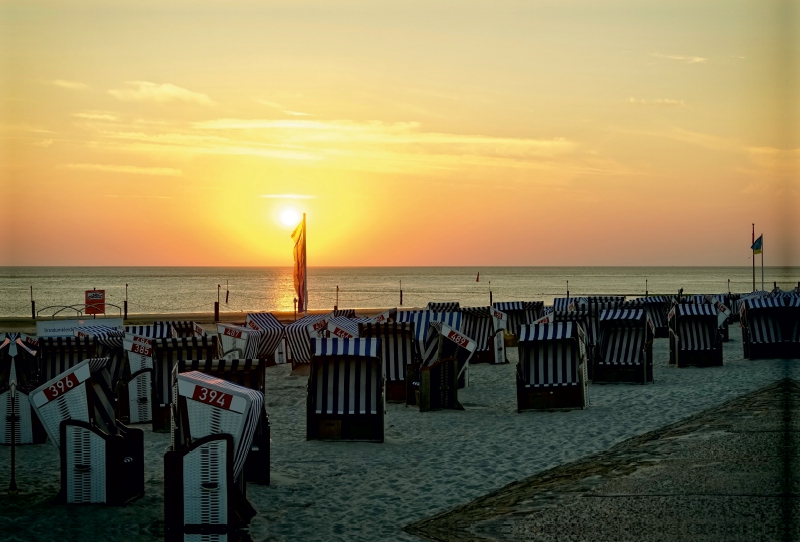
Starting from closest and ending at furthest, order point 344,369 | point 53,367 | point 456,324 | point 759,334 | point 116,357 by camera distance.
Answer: point 344,369
point 53,367
point 116,357
point 456,324
point 759,334

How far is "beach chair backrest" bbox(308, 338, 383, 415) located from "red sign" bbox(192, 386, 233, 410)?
189 inches

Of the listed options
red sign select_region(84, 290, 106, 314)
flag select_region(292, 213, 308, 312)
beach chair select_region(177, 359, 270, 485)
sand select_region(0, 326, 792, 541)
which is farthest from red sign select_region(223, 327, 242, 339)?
Result: red sign select_region(84, 290, 106, 314)

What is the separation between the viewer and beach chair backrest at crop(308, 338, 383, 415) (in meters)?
11.7

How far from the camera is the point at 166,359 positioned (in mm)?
12602

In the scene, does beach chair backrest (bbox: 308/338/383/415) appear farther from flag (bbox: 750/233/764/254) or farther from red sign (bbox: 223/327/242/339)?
flag (bbox: 750/233/764/254)

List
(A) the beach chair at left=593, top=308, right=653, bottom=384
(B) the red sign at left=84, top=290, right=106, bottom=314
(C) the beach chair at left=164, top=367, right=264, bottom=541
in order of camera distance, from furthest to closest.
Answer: (B) the red sign at left=84, top=290, right=106, bottom=314 → (A) the beach chair at left=593, top=308, right=653, bottom=384 → (C) the beach chair at left=164, top=367, right=264, bottom=541

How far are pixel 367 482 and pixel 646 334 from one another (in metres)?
9.02

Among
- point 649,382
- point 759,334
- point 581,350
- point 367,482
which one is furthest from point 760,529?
point 759,334

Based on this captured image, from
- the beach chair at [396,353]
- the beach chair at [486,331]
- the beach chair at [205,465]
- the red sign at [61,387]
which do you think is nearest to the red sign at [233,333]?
the beach chair at [396,353]

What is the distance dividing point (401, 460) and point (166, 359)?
157 inches

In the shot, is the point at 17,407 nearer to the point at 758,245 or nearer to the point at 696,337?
the point at 696,337

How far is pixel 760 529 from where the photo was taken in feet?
23.2

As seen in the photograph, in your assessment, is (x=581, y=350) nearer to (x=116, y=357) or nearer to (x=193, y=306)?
(x=116, y=357)

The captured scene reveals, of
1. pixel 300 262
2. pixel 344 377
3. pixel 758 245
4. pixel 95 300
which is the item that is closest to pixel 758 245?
pixel 758 245
